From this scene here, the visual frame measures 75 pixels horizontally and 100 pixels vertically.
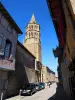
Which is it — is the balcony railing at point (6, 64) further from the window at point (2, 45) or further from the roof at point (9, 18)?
the roof at point (9, 18)

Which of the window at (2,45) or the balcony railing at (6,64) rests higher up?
the window at (2,45)

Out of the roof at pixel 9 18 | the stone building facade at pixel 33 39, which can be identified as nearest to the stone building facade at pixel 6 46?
the roof at pixel 9 18

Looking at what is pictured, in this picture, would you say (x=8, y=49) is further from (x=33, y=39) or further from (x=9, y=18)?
(x=33, y=39)

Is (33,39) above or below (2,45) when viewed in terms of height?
above

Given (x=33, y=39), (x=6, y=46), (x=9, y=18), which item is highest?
(x=33, y=39)

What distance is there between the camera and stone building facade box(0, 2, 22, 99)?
1452cm

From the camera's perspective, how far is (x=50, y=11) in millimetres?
10023

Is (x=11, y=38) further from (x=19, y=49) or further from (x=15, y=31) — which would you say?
(x=19, y=49)

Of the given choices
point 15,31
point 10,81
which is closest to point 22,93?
point 10,81

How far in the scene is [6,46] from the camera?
15820mm

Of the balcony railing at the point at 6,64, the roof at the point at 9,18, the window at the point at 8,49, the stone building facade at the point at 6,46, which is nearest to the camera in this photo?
the balcony railing at the point at 6,64

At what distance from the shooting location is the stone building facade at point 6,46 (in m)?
14.5

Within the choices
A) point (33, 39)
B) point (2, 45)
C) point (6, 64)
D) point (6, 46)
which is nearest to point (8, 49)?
point (6, 46)

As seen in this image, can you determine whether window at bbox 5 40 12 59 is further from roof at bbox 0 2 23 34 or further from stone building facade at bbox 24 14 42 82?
stone building facade at bbox 24 14 42 82
